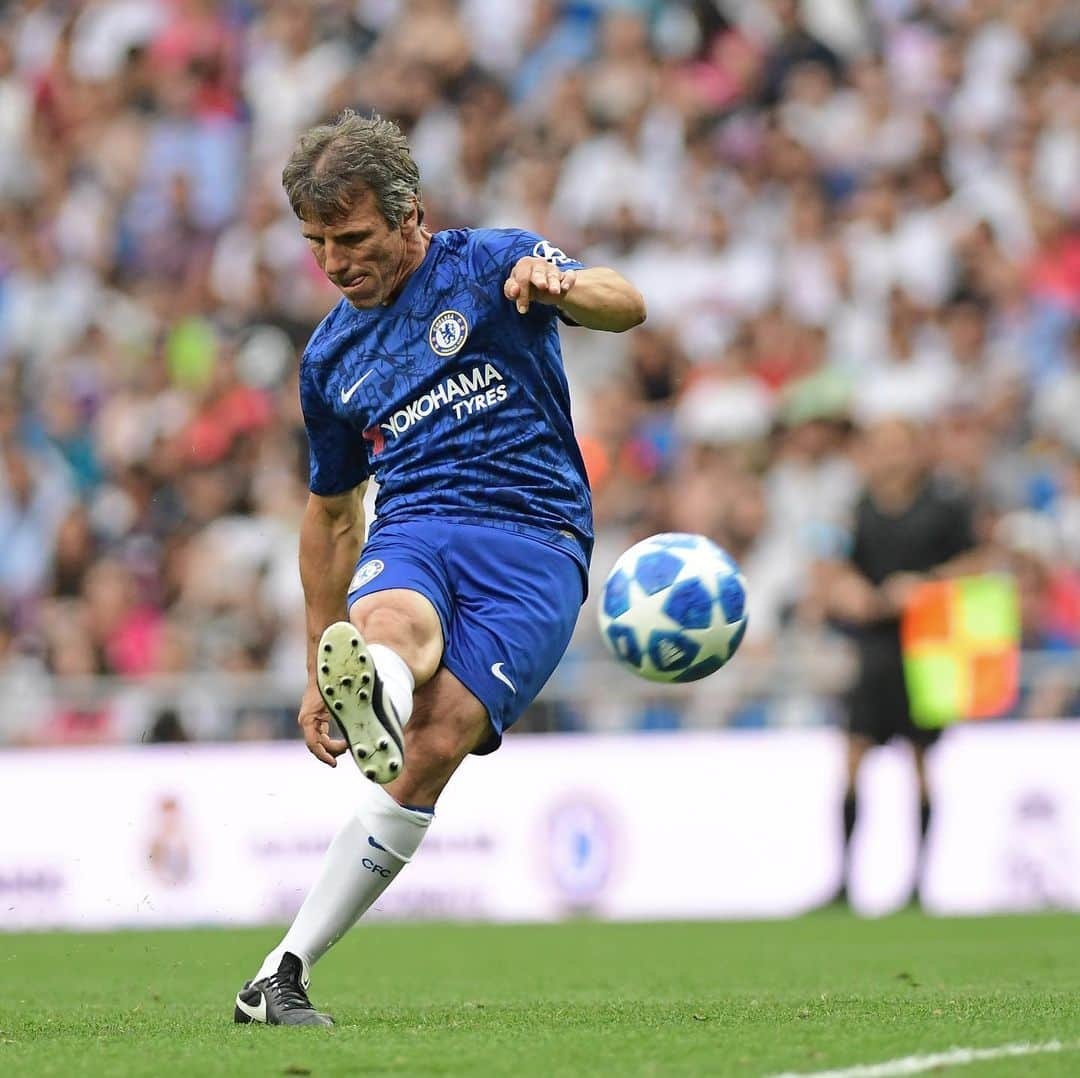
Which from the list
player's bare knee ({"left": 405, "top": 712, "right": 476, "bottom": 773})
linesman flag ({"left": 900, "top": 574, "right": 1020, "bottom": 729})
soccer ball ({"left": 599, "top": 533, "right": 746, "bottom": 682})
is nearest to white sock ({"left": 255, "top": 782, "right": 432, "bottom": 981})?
player's bare knee ({"left": 405, "top": 712, "right": 476, "bottom": 773})

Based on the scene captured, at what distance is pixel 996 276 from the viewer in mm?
15391

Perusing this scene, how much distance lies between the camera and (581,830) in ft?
43.9

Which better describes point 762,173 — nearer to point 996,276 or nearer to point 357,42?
point 996,276

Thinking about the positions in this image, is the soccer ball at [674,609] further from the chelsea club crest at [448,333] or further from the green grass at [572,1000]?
the chelsea club crest at [448,333]

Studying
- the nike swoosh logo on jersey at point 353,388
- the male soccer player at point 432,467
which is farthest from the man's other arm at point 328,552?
the nike swoosh logo on jersey at point 353,388

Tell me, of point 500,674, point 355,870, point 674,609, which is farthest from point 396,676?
point 674,609

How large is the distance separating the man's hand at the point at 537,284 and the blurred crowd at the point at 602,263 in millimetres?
7790

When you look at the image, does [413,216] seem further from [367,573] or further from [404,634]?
[404,634]

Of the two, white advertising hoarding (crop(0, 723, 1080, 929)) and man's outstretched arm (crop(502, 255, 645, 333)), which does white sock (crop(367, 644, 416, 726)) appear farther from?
white advertising hoarding (crop(0, 723, 1080, 929))

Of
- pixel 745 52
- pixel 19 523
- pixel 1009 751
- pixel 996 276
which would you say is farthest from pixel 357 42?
pixel 1009 751

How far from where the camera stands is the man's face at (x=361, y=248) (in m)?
6.05

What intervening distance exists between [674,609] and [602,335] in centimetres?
907

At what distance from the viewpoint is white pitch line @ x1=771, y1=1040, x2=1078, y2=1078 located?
15.6 ft

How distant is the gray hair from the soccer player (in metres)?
6.91
